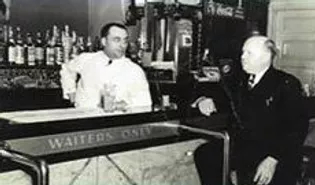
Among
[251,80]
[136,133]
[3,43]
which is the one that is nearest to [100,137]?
[136,133]

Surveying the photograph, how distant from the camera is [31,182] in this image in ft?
3.95

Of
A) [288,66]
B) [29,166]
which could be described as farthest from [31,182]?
[288,66]

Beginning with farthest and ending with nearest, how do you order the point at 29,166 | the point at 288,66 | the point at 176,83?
the point at 288,66
the point at 176,83
the point at 29,166

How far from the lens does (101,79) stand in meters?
1.37

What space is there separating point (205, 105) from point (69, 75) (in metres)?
0.52

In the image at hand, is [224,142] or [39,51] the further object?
[224,142]

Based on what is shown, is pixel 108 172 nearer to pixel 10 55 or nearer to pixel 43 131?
pixel 43 131

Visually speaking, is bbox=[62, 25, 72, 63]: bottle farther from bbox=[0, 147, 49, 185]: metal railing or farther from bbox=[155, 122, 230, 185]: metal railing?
bbox=[155, 122, 230, 185]: metal railing

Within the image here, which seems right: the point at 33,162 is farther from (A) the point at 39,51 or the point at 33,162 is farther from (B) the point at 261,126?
(B) the point at 261,126

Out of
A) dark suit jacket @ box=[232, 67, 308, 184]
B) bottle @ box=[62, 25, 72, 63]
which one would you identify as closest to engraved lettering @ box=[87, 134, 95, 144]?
bottle @ box=[62, 25, 72, 63]

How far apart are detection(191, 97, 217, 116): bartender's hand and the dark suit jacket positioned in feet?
0.25

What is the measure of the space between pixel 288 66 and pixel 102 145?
67 centimetres

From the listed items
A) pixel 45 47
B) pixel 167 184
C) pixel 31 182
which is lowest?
pixel 167 184

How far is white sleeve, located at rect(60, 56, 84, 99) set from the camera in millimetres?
1265
